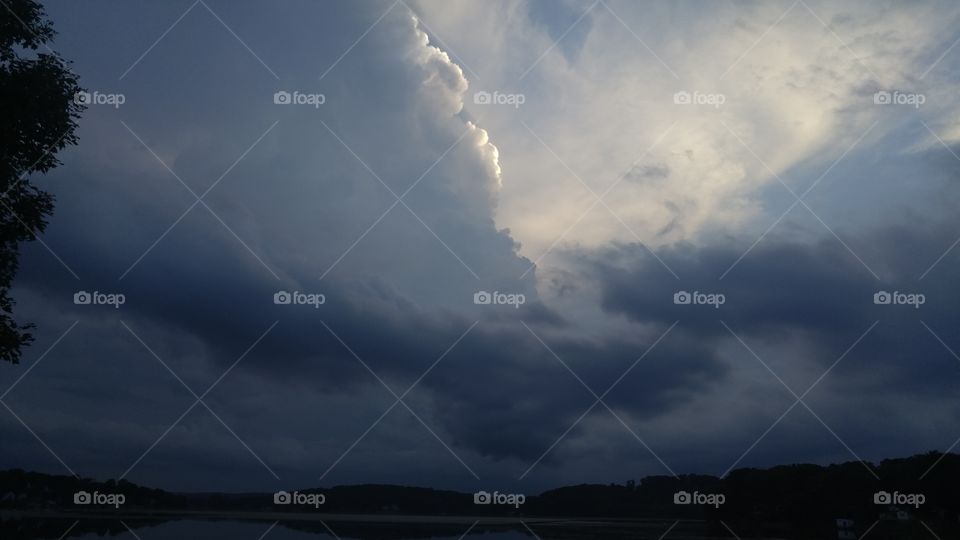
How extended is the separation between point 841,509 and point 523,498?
34.4 ft

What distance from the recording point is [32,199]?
15789 millimetres

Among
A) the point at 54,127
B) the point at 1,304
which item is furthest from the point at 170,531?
the point at 54,127

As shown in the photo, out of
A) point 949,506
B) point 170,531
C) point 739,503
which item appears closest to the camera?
point 170,531

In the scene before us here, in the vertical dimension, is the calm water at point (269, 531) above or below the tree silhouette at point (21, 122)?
below

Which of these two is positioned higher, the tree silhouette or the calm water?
the tree silhouette

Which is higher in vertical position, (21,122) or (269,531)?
(21,122)

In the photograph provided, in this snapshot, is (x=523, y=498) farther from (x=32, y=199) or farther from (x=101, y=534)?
(x=32, y=199)

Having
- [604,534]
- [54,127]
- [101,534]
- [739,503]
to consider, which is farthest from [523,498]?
[54,127]

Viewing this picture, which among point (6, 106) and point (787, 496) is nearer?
point (6, 106)

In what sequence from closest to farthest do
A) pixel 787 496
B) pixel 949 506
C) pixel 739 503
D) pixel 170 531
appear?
pixel 170 531, pixel 739 503, pixel 787 496, pixel 949 506

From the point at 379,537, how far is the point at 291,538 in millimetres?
1868

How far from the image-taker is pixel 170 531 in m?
17.2

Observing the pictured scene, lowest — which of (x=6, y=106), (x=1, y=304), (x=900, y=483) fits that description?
(x=900, y=483)

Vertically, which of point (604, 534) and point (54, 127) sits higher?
point (54, 127)
